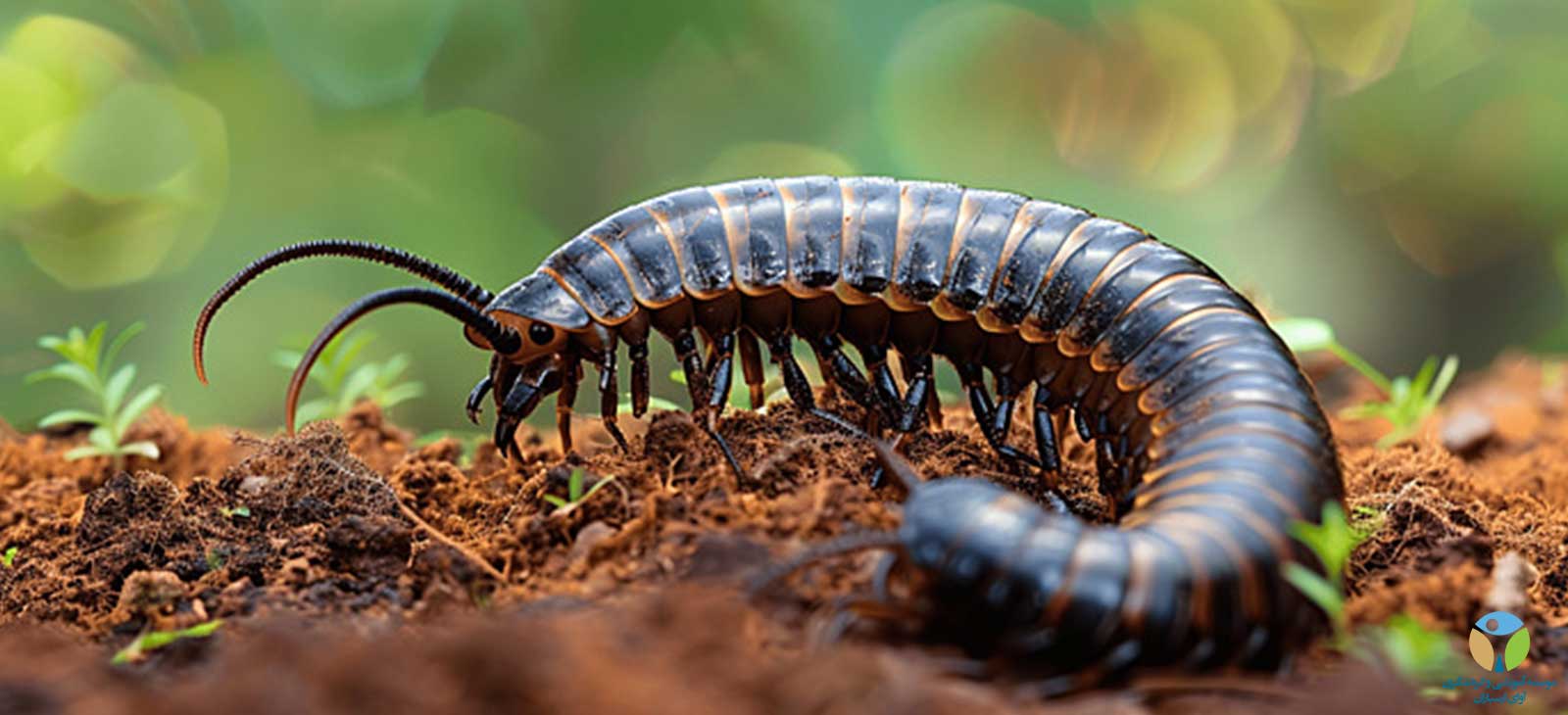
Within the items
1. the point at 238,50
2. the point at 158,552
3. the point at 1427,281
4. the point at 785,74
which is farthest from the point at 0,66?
the point at 1427,281

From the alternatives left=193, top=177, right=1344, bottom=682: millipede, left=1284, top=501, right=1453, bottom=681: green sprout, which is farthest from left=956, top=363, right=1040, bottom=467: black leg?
left=1284, top=501, right=1453, bottom=681: green sprout

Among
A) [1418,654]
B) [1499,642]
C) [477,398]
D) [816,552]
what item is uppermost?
[477,398]

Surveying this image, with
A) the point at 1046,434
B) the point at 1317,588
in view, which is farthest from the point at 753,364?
the point at 1317,588

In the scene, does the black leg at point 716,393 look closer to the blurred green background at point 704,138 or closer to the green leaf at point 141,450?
the green leaf at point 141,450

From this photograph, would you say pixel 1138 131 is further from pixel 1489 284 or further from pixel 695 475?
pixel 695 475

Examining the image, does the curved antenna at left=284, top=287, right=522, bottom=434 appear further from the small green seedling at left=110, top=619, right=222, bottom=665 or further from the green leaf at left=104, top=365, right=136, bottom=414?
the green leaf at left=104, top=365, right=136, bottom=414

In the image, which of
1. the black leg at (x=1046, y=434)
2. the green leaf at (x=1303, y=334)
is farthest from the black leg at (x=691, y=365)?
the green leaf at (x=1303, y=334)

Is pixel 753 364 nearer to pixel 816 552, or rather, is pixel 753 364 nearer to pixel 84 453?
pixel 816 552
